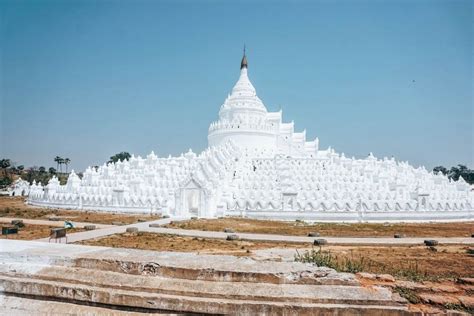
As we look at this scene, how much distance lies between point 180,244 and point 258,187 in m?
25.5

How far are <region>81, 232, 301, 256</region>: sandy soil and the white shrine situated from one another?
15522 millimetres

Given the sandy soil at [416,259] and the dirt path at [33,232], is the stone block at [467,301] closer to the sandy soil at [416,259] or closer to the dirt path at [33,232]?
the sandy soil at [416,259]

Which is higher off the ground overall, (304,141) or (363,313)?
(304,141)

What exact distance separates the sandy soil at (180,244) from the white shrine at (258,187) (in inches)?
611

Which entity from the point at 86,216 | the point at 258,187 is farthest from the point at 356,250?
the point at 258,187

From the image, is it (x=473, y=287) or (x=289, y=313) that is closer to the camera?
(x=289, y=313)

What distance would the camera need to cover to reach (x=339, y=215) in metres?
36.1

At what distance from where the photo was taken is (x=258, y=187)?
144 feet

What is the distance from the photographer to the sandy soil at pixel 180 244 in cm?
1758

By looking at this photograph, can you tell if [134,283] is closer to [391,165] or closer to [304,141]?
[391,165]

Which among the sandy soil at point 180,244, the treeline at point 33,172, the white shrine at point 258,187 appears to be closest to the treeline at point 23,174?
the treeline at point 33,172

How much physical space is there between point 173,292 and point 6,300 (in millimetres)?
3308

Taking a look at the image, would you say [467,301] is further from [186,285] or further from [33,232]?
[33,232]

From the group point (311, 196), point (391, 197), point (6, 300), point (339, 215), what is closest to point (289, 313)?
point (6, 300)
